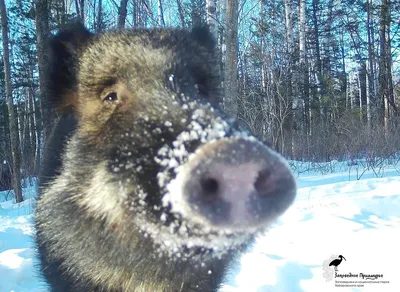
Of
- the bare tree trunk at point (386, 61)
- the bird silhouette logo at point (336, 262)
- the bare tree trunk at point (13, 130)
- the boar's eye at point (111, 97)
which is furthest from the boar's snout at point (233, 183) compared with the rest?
the bare tree trunk at point (386, 61)

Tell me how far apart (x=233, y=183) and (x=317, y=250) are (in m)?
3.33

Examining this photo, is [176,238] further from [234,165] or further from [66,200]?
[66,200]

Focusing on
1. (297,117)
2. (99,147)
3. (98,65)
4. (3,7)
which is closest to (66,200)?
(99,147)

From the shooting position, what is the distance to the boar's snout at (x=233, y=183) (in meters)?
1.06

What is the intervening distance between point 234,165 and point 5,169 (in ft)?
49.8

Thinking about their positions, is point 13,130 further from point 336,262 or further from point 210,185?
point 210,185

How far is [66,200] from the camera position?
1711 mm

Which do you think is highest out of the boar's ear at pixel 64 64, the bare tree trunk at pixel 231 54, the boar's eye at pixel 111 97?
the bare tree trunk at pixel 231 54

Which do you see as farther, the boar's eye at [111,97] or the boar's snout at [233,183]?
the boar's eye at [111,97]

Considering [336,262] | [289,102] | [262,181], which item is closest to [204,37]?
[262,181]

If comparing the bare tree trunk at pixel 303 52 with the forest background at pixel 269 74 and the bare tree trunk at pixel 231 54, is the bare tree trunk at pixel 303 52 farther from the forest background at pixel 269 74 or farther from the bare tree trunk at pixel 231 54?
the bare tree trunk at pixel 231 54

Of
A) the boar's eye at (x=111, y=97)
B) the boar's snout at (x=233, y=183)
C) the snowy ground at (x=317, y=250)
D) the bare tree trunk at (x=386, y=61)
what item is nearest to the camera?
the boar's snout at (x=233, y=183)

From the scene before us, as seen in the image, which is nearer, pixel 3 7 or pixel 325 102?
pixel 3 7

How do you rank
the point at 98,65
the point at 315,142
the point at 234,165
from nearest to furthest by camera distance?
the point at 234,165, the point at 98,65, the point at 315,142
